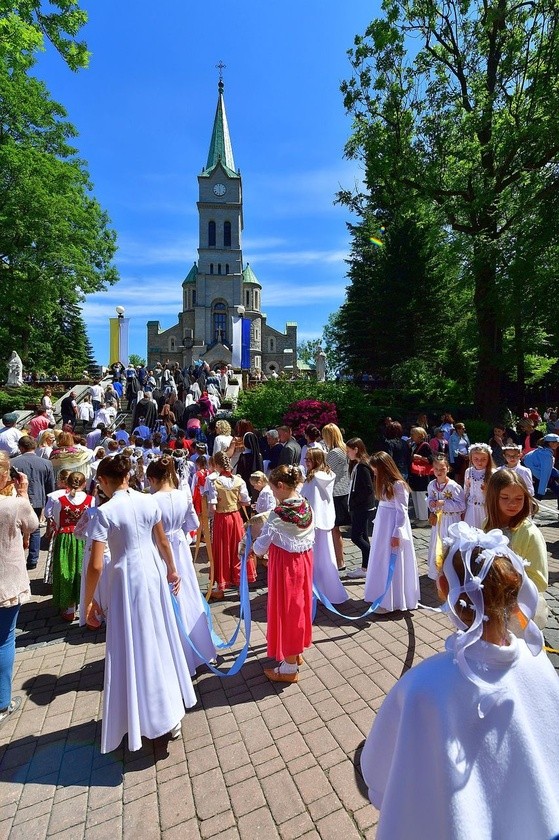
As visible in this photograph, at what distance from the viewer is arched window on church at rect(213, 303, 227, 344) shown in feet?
195

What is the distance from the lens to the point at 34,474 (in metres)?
6.92

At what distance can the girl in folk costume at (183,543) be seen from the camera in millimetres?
3779

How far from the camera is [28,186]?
19.0 meters

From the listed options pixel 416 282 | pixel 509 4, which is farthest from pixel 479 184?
pixel 416 282

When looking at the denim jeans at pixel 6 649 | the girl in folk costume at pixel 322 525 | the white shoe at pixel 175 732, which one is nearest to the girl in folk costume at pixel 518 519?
the girl in folk costume at pixel 322 525

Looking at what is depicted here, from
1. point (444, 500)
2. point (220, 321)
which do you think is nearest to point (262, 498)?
point (444, 500)

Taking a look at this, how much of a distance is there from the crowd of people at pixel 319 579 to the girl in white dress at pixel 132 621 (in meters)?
0.01

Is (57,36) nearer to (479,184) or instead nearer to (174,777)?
(174,777)

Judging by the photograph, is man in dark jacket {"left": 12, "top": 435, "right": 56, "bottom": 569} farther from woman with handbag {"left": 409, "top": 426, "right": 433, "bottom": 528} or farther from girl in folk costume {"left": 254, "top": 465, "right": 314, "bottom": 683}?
woman with handbag {"left": 409, "top": 426, "right": 433, "bottom": 528}

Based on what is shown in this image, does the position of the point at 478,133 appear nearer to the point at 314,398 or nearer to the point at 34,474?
the point at 314,398

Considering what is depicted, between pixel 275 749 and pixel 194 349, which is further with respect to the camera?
pixel 194 349

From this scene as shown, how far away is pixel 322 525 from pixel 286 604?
1.46 m

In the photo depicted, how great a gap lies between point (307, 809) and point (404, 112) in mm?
20255

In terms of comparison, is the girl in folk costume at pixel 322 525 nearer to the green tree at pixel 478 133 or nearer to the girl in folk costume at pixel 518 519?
the girl in folk costume at pixel 518 519
